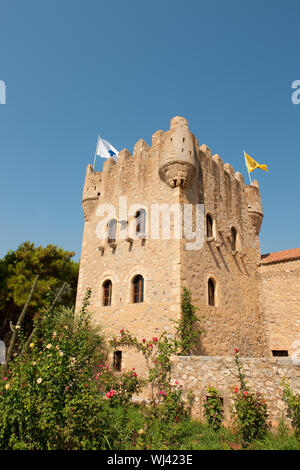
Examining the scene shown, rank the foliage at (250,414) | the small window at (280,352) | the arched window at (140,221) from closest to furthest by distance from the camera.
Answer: the foliage at (250,414), the arched window at (140,221), the small window at (280,352)

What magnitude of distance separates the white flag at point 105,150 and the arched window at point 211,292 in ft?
27.4

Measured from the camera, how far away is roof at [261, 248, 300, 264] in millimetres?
14320

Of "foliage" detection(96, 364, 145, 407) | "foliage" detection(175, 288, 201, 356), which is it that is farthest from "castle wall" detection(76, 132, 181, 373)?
"foliage" detection(96, 364, 145, 407)

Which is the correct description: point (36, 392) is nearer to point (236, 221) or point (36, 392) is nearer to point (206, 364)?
point (206, 364)

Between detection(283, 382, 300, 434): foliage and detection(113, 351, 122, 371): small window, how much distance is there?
20.2ft

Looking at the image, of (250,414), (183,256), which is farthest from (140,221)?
(250,414)

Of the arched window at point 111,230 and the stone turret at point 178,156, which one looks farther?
the arched window at point 111,230

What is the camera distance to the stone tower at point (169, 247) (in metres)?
10.7

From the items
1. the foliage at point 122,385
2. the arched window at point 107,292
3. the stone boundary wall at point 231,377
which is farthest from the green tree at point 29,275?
the stone boundary wall at point 231,377

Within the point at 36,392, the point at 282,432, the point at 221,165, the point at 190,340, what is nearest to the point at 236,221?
the point at 221,165

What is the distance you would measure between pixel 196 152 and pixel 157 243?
4.44 m

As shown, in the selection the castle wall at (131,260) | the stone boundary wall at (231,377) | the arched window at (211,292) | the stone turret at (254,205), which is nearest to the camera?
the stone boundary wall at (231,377)

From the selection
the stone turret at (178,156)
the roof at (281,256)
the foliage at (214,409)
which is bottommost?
the foliage at (214,409)

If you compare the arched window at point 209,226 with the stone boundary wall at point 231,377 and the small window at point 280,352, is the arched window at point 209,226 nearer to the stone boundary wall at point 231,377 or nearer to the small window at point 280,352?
the stone boundary wall at point 231,377
